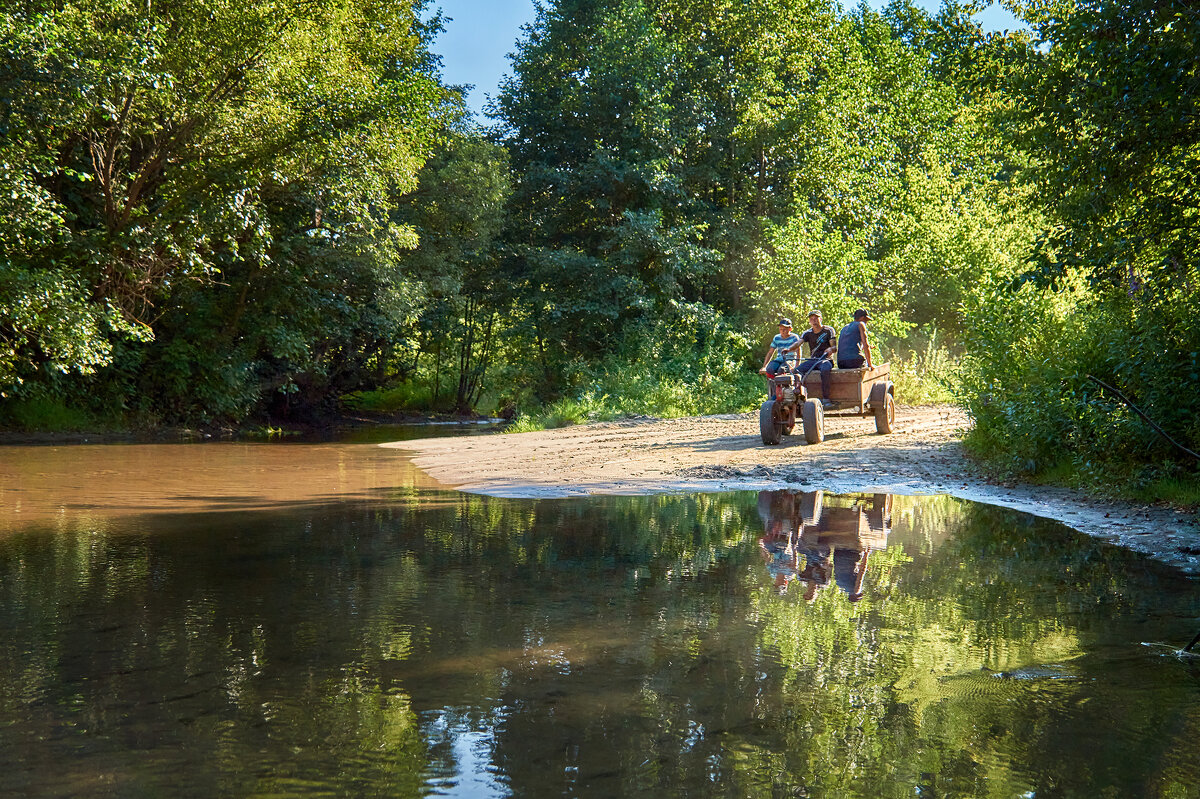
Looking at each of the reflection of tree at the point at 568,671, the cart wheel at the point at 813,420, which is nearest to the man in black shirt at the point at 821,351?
the cart wheel at the point at 813,420

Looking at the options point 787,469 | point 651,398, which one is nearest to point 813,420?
point 787,469

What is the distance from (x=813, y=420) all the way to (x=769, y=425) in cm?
71

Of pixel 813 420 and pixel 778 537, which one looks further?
pixel 813 420

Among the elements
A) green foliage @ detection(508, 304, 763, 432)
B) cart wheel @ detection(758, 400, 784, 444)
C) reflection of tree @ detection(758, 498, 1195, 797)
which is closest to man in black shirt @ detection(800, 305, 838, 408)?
cart wheel @ detection(758, 400, 784, 444)

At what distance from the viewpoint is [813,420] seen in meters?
14.6

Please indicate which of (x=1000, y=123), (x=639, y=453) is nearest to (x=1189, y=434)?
(x=1000, y=123)

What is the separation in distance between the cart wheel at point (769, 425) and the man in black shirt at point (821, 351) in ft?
2.84

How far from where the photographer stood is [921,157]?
3216 cm

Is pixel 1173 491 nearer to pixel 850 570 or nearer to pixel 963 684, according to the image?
pixel 850 570

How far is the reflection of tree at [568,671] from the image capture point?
10.2 feet

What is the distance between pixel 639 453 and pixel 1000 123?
716 centimetres

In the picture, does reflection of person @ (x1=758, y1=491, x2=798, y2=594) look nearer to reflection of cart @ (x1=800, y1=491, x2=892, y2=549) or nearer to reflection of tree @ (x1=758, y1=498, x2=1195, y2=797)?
reflection of cart @ (x1=800, y1=491, x2=892, y2=549)

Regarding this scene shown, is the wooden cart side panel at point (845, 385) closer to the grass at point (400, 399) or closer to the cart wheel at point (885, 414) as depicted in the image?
the cart wheel at point (885, 414)

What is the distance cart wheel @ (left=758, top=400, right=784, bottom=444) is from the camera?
49.0ft
